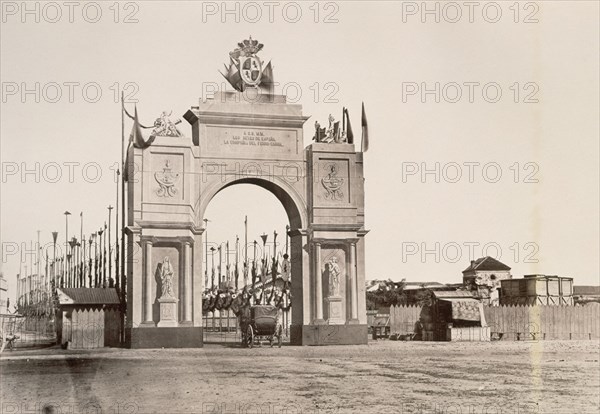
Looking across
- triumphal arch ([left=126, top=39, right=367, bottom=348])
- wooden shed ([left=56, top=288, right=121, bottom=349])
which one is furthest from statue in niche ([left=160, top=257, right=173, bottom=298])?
wooden shed ([left=56, top=288, right=121, bottom=349])

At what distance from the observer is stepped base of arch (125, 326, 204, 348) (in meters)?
31.1

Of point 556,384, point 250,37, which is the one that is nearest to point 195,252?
point 250,37

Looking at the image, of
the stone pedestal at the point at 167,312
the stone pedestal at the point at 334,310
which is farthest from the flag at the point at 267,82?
the stone pedestal at the point at 167,312

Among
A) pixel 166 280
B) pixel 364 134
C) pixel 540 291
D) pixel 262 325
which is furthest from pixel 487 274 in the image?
pixel 166 280

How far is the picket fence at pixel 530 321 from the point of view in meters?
43.6

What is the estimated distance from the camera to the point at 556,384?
17.5m

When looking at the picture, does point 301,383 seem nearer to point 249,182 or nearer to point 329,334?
point 329,334

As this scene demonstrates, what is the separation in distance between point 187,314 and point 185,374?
1231 cm

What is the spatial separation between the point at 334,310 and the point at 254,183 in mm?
6156

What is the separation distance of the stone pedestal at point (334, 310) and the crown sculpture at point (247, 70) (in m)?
8.97

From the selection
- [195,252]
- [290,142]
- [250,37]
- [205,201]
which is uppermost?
[250,37]

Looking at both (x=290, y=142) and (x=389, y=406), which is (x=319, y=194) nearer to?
(x=290, y=142)

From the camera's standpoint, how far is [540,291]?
72625 millimetres

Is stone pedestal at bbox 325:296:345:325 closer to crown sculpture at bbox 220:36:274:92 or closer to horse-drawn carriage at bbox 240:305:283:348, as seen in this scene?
horse-drawn carriage at bbox 240:305:283:348
